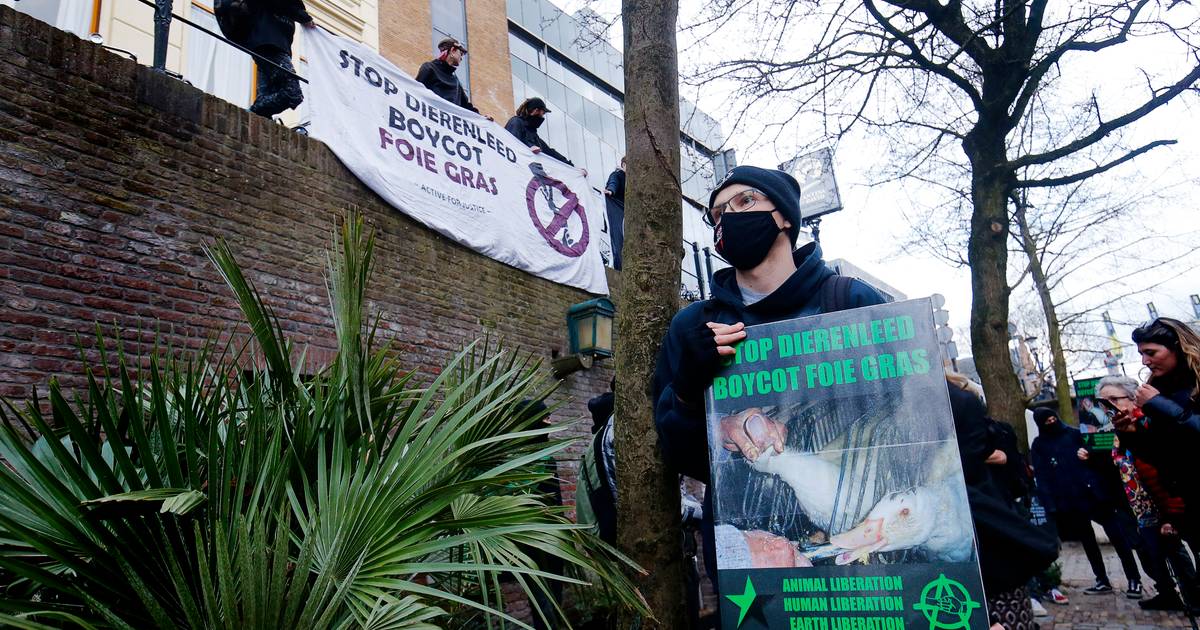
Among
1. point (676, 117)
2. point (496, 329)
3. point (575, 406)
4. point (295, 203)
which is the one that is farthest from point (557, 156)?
point (676, 117)

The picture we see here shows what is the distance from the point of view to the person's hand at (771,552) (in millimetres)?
1988

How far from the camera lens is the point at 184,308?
484 cm

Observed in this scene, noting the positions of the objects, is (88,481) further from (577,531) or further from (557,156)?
(557,156)

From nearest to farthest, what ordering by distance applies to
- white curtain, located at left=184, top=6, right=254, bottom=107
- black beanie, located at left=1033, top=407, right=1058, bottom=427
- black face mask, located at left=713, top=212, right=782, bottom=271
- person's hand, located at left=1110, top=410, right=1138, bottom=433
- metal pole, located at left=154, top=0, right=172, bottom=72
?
black face mask, located at left=713, top=212, right=782, bottom=271 < person's hand, located at left=1110, top=410, right=1138, bottom=433 < metal pole, located at left=154, top=0, right=172, bottom=72 < black beanie, located at left=1033, top=407, right=1058, bottom=427 < white curtain, located at left=184, top=6, right=254, bottom=107

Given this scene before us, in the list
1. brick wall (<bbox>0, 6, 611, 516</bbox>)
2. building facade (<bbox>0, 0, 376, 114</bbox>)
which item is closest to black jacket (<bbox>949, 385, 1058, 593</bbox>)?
brick wall (<bbox>0, 6, 611, 516</bbox>)

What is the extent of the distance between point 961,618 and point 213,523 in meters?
1.87

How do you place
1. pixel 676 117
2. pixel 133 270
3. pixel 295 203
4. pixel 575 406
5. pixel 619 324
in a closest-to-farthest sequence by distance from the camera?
pixel 619 324, pixel 676 117, pixel 133 270, pixel 295 203, pixel 575 406

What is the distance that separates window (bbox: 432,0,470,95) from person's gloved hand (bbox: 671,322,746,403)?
1330 cm

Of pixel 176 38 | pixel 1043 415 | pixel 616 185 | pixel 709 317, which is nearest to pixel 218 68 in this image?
pixel 176 38

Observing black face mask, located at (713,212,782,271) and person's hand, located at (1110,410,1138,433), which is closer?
black face mask, located at (713,212,782,271)

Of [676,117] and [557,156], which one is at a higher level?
[557,156]

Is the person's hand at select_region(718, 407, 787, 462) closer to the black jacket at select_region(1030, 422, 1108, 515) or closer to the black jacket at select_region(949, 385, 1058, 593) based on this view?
the black jacket at select_region(949, 385, 1058, 593)

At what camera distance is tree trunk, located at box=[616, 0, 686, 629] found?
2518 mm

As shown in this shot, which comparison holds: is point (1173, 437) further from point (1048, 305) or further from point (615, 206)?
point (1048, 305)
